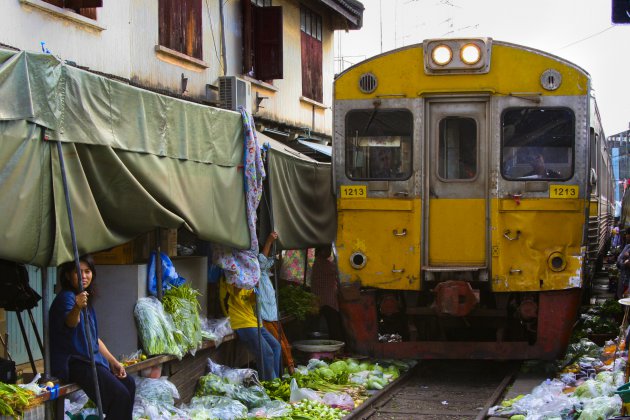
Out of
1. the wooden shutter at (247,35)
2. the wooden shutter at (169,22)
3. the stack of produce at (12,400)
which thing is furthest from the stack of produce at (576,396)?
the wooden shutter at (247,35)

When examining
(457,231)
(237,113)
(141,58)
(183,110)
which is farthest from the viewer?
(141,58)

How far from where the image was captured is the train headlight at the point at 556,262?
10.1 meters

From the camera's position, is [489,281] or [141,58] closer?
[489,281]

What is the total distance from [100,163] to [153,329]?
1695 mm

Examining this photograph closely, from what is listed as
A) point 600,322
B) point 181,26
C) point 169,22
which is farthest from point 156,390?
point 600,322

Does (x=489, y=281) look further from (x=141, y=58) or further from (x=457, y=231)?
(x=141, y=58)

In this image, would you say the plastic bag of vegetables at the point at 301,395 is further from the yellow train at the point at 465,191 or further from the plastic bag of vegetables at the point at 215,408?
the yellow train at the point at 465,191

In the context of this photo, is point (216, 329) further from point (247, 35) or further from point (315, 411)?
point (247, 35)

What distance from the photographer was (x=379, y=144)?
10.7m

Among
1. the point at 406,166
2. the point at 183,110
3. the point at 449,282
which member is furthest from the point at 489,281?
the point at 183,110

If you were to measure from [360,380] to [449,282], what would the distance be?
4.59 feet

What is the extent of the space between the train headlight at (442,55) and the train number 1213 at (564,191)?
1752 mm

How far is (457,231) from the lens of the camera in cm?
1036

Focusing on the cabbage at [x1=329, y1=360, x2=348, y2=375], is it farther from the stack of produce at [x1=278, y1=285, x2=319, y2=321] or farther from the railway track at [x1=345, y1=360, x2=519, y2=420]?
the stack of produce at [x1=278, y1=285, x2=319, y2=321]
